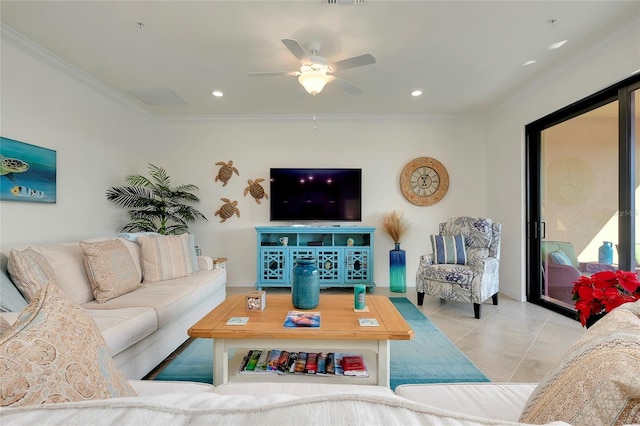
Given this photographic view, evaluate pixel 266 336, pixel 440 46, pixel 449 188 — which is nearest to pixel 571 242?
pixel 449 188

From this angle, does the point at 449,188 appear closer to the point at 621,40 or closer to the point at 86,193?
the point at 621,40

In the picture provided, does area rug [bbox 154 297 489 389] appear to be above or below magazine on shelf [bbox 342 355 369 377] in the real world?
below

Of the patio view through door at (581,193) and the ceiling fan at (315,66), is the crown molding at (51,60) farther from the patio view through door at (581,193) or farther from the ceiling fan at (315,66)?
the patio view through door at (581,193)

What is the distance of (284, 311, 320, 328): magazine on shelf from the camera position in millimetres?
1554

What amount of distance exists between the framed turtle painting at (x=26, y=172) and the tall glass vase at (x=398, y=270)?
3.84 meters

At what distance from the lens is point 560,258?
318 centimetres

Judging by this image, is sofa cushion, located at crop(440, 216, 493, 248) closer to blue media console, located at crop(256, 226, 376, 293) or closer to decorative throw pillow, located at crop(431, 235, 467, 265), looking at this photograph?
decorative throw pillow, located at crop(431, 235, 467, 265)

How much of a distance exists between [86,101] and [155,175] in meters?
1.20

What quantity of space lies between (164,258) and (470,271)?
3079mm

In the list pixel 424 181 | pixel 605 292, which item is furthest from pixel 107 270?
pixel 424 181

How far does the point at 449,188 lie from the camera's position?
4.27 m

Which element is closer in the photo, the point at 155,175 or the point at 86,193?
the point at 86,193

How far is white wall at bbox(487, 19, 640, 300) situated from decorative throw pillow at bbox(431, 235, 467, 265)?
0.83 metres

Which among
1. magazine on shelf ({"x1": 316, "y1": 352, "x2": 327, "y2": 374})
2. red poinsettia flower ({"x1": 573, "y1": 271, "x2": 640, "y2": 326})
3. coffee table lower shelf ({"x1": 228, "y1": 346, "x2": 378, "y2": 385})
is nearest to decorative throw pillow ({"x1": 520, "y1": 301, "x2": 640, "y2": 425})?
red poinsettia flower ({"x1": 573, "y1": 271, "x2": 640, "y2": 326})
